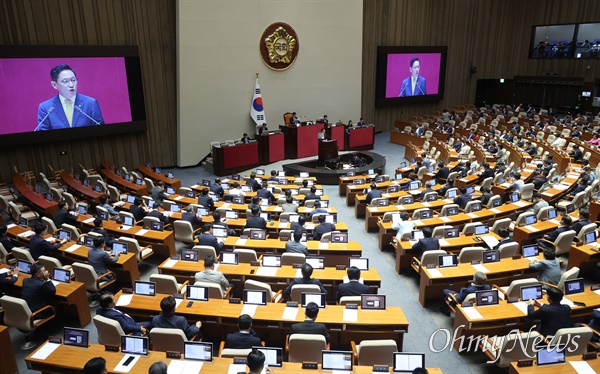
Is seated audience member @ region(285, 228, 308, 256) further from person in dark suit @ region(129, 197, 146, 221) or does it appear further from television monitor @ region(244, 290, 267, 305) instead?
person in dark suit @ region(129, 197, 146, 221)

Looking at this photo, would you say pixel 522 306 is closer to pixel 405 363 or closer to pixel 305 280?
pixel 405 363

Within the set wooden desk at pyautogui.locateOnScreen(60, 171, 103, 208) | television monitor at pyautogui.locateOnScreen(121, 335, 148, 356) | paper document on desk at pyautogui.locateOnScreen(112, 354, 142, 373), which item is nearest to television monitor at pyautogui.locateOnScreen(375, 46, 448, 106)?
wooden desk at pyautogui.locateOnScreen(60, 171, 103, 208)

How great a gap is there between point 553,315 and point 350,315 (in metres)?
2.70

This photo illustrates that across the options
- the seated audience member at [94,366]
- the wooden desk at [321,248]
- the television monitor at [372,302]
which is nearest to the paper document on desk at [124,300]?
the seated audience member at [94,366]

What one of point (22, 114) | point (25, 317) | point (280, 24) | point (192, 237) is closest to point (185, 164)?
point (22, 114)

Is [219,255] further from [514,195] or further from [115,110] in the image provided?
[115,110]

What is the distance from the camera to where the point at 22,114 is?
1469 centimetres

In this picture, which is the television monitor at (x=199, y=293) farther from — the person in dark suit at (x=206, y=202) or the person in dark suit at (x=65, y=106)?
the person in dark suit at (x=65, y=106)

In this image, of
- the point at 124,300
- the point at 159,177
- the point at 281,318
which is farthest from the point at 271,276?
the point at 159,177

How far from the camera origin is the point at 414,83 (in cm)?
2561

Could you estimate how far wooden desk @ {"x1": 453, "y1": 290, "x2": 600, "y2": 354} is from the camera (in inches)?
251

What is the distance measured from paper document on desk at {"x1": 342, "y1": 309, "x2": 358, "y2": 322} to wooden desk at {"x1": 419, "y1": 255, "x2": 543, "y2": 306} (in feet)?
6.40

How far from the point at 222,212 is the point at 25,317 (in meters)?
5.15

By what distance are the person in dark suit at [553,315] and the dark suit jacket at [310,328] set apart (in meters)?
2.91
